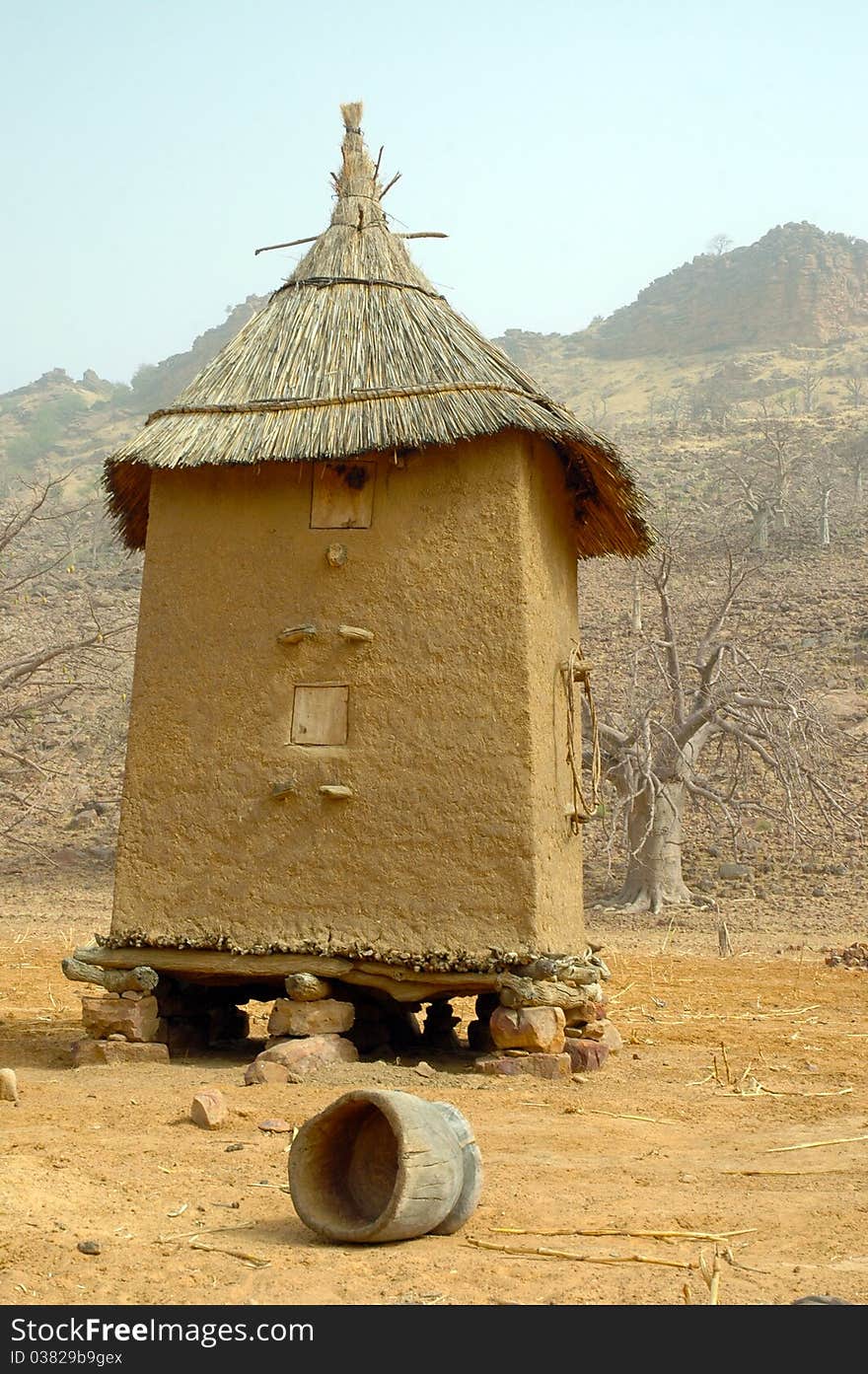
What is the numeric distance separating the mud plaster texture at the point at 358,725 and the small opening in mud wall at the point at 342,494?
6cm

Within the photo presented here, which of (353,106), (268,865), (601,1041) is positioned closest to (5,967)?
(268,865)

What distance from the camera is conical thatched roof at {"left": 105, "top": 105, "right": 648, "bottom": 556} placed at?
746 cm

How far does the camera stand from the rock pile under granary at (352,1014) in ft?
23.2

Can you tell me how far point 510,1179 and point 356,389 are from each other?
4.63 m

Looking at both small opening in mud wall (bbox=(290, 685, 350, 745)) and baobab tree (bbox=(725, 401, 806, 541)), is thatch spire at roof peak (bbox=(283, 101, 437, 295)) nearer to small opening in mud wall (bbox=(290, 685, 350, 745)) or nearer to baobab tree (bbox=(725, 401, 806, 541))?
small opening in mud wall (bbox=(290, 685, 350, 745))

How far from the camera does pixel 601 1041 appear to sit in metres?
7.74

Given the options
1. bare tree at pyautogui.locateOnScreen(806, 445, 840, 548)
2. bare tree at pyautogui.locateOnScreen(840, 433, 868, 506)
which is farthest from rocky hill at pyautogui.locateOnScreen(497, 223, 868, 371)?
bare tree at pyautogui.locateOnScreen(806, 445, 840, 548)

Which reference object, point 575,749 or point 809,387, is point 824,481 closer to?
point 809,387

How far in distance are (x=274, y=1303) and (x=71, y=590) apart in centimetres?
3235

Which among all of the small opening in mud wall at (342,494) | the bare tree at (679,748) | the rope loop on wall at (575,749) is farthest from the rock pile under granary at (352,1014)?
the bare tree at (679,748)

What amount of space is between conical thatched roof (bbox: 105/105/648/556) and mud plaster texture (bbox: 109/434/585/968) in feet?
0.89

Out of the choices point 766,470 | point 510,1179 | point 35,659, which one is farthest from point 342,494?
point 766,470

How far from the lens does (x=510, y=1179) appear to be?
193 inches

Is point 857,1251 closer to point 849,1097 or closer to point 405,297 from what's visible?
point 849,1097
